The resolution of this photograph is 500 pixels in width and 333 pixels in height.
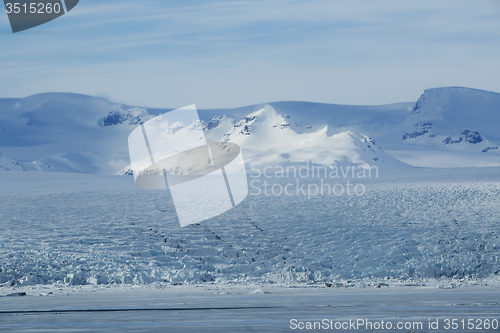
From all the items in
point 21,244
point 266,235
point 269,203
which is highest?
point 21,244

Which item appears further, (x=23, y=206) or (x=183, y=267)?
(x=23, y=206)

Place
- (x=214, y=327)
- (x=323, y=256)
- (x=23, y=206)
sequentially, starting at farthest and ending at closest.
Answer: (x=23, y=206) < (x=323, y=256) < (x=214, y=327)

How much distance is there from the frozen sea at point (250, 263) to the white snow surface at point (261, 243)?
4 centimetres

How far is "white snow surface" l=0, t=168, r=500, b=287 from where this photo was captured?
37.7 ft

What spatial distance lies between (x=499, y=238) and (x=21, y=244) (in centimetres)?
1111

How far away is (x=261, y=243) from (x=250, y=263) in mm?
1616

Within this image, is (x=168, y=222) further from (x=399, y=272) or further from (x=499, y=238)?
(x=499, y=238)

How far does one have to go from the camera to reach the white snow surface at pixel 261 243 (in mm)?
11484

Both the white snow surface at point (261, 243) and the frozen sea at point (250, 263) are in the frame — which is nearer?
A: the frozen sea at point (250, 263)

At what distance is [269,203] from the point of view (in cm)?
2161

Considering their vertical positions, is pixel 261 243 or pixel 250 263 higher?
pixel 250 263

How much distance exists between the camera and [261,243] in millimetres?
14438

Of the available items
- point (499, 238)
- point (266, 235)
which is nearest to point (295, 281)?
point (266, 235)

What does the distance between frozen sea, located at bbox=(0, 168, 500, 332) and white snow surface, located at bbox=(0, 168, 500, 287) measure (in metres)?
0.04
